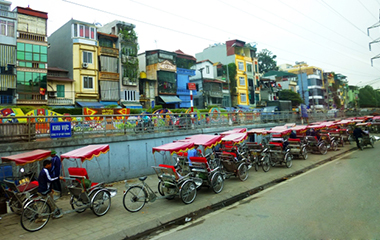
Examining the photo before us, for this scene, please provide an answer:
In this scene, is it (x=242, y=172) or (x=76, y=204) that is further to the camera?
(x=242, y=172)

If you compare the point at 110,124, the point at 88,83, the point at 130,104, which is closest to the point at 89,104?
the point at 88,83

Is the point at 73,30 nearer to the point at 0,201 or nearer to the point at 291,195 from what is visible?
the point at 0,201

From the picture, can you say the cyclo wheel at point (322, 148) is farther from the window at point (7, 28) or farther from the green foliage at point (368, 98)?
the green foliage at point (368, 98)

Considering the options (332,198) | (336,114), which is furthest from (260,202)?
(336,114)

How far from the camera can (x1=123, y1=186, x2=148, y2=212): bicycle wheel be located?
24.0ft

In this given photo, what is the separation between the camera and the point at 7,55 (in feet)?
78.2

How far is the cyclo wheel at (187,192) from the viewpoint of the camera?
7.86 meters

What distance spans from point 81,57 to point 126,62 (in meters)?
5.83

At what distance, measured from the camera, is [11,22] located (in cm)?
2436

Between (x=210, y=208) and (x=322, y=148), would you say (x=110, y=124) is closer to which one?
(x=210, y=208)

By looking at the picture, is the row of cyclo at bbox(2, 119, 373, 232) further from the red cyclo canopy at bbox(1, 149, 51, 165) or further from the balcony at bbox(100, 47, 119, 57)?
the balcony at bbox(100, 47, 119, 57)

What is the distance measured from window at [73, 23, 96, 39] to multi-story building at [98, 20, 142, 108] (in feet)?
5.09

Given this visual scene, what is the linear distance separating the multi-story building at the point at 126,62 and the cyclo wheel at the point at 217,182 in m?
25.5

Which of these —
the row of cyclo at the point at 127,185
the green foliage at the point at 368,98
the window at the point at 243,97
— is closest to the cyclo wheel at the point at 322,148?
the row of cyclo at the point at 127,185
